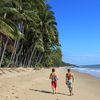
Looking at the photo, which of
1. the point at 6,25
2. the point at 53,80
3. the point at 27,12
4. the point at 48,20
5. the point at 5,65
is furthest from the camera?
the point at 48,20

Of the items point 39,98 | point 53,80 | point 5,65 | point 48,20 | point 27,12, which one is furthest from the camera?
point 48,20

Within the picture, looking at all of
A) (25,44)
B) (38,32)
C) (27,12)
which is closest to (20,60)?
(25,44)

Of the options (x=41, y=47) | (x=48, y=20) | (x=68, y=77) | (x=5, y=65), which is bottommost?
(x=68, y=77)

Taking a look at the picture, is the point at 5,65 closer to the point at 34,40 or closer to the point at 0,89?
the point at 34,40

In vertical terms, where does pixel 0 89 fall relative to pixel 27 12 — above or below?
below

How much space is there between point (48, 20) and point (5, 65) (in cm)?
1347

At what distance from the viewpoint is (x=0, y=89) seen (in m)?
16.8

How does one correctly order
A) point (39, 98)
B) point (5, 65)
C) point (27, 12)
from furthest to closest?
point (5, 65) < point (27, 12) < point (39, 98)

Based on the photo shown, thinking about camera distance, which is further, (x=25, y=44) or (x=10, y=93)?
(x=25, y=44)

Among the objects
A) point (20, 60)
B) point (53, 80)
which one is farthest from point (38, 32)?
point (53, 80)

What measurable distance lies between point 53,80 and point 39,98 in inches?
95.6

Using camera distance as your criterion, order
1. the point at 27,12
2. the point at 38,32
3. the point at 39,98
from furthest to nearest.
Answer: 1. the point at 38,32
2. the point at 27,12
3. the point at 39,98

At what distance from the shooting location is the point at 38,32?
5291 centimetres

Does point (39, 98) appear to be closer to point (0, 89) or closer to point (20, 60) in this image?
point (0, 89)
